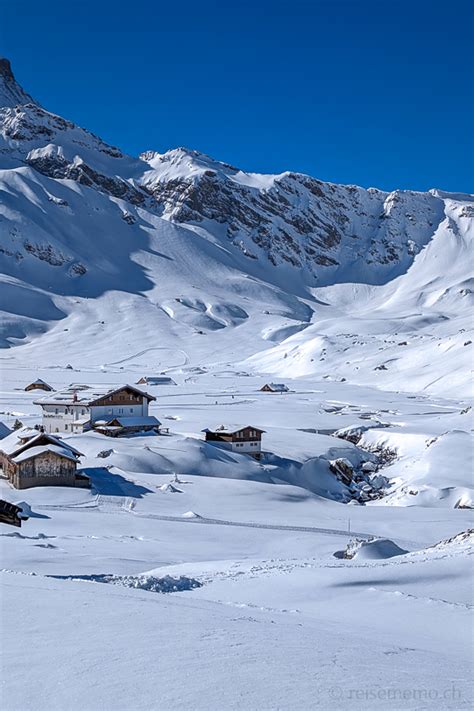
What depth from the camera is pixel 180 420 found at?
59594 millimetres

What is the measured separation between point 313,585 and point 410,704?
776cm

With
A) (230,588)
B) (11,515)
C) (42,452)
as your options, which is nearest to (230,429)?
(42,452)

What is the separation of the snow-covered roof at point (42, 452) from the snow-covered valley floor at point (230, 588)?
1.48m

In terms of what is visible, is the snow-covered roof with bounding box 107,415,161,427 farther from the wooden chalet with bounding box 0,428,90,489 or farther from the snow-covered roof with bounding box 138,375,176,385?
the snow-covered roof with bounding box 138,375,176,385

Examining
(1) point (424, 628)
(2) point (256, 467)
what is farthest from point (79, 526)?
(2) point (256, 467)

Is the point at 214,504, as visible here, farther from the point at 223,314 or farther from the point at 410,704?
the point at 223,314

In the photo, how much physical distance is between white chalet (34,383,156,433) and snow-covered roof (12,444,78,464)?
603 inches

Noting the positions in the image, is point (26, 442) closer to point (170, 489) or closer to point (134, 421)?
point (170, 489)

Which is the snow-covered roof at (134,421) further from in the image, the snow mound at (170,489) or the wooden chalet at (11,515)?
the wooden chalet at (11,515)

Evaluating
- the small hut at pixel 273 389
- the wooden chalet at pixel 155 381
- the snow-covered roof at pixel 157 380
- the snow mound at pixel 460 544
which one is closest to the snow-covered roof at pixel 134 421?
the snow mound at pixel 460 544

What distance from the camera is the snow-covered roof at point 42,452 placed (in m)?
33.4

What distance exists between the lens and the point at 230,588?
1394 cm

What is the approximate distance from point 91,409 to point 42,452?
16.5 m

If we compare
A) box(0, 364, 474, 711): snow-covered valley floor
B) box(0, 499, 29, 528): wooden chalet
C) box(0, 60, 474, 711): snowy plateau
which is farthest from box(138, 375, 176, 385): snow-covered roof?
box(0, 499, 29, 528): wooden chalet
